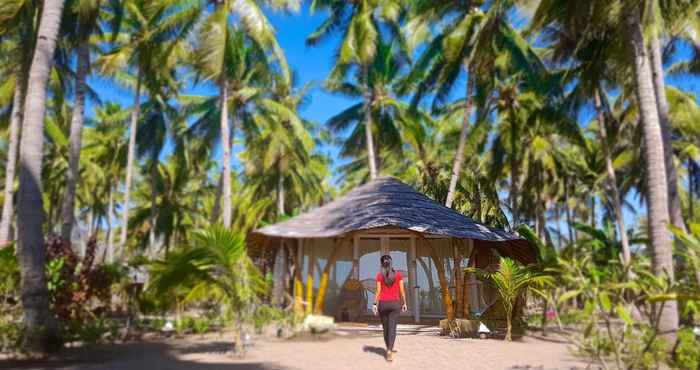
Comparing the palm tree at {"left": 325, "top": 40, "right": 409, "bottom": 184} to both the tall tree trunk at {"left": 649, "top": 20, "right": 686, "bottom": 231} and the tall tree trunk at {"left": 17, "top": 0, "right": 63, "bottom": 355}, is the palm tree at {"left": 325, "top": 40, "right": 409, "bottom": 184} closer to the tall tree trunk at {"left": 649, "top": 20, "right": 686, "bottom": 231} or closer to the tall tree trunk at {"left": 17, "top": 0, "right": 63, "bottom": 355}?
the tall tree trunk at {"left": 649, "top": 20, "right": 686, "bottom": 231}

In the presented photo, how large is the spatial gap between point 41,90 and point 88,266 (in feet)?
10.2

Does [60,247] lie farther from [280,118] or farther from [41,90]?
[280,118]

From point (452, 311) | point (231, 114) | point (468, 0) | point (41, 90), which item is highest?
point (468, 0)

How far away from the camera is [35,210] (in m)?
7.52

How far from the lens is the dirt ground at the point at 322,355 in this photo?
6.51 meters

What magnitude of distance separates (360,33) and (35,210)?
1440 cm

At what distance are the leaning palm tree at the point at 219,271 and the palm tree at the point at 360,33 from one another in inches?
479

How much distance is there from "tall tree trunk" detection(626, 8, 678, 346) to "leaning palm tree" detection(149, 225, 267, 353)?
6657 mm

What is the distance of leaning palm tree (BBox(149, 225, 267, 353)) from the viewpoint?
7.07m

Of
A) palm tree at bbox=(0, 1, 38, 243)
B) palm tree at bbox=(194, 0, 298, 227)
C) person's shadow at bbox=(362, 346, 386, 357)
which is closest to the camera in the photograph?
person's shadow at bbox=(362, 346, 386, 357)

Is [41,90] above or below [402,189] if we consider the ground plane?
above

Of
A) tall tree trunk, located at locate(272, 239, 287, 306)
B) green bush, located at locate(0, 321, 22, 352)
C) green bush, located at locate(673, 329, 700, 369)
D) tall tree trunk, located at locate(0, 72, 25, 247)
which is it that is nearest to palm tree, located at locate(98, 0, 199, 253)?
tall tree trunk, located at locate(0, 72, 25, 247)

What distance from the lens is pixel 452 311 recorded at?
9906 mm

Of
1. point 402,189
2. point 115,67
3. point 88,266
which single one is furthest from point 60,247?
point 115,67
